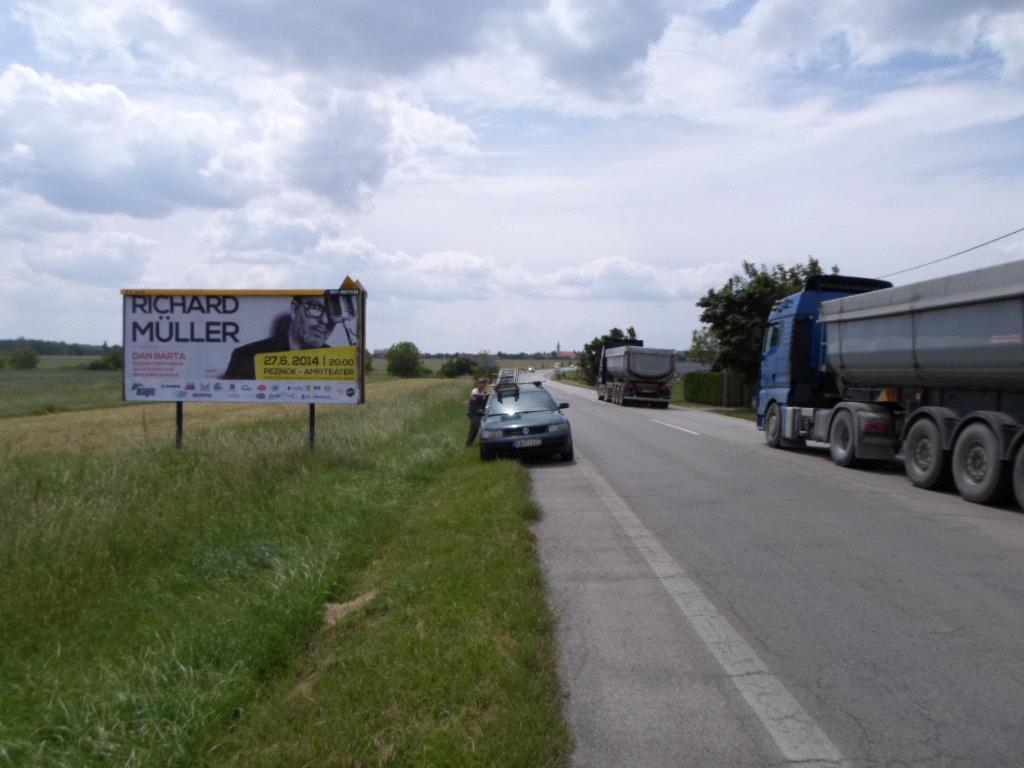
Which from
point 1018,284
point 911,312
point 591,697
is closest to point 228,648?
point 591,697

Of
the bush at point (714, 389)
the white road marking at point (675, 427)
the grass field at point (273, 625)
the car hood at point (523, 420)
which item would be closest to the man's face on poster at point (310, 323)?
the car hood at point (523, 420)

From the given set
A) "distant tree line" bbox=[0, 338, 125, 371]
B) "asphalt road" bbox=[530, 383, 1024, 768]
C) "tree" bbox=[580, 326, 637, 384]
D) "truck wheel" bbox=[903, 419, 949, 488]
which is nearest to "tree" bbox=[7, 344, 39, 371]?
"distant tree line" bbox=[0, 338, 125, 371]

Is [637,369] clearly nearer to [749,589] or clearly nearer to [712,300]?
[712,300]

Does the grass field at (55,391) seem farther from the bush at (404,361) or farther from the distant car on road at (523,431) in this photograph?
the bush at (404,361)

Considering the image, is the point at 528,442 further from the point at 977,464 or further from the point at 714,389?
the point at 714,389

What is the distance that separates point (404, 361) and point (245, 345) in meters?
105

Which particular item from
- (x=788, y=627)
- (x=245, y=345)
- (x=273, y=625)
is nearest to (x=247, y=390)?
(x=245, y=345)

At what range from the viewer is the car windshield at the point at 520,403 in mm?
17000

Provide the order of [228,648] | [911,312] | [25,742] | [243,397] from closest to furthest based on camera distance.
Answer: [25,742] < [228,648] < [911,312] < [243,397]

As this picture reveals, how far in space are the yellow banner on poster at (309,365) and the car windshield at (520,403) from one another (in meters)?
2.76

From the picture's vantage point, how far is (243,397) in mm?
16828

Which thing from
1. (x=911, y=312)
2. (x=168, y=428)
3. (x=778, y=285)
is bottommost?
(x=168, y=428)

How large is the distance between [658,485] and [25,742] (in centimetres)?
971

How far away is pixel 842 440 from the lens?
1564 cm
